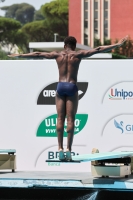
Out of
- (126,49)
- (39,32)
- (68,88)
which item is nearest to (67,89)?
(68,88)

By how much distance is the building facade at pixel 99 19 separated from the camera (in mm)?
83625

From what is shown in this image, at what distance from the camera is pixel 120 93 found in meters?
8.88

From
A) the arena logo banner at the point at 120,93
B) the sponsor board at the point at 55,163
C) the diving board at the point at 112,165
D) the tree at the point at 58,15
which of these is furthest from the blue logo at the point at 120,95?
the tree at the point at 58,15

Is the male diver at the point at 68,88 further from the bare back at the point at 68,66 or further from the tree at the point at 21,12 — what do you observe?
the tree at the point at 21,12

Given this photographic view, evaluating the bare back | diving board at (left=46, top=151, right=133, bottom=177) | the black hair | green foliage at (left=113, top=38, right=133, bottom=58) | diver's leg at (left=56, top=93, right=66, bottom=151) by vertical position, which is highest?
the black hair

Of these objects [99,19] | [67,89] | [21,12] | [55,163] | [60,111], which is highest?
[21,12]

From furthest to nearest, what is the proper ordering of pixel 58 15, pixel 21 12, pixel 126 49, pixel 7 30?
pixel 21 12
pixel 58 15
pixel 7 30
pixel 126 49

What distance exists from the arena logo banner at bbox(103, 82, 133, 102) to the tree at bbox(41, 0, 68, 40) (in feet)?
324

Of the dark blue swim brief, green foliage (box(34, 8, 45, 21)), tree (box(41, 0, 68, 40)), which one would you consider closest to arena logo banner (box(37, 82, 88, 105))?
the dark blue swim brief

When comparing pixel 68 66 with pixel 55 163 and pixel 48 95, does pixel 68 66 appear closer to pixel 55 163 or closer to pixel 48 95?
pixel 48 95

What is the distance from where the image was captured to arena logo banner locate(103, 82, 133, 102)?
885 cm

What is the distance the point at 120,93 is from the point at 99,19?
86.7 m

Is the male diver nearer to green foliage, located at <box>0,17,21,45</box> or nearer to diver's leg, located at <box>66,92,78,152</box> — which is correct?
diver's leg, located at <box>66,92,78,152</box>

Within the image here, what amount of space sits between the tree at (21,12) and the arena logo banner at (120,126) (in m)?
149
